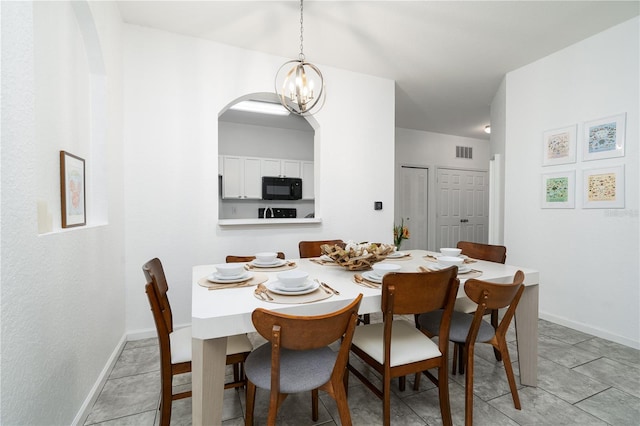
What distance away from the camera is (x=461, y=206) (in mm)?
6312

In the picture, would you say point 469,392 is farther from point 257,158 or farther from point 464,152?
point 464,152

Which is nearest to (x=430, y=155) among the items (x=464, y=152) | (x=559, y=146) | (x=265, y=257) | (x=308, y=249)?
(x=464, y=152)

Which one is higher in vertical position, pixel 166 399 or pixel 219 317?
pixel 219 317

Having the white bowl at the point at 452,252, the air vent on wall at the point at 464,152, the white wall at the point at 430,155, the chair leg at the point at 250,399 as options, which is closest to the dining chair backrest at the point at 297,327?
the chair leg at the point at 250,399

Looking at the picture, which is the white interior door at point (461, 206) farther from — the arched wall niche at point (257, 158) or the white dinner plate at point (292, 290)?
the white dinner plate at point (292, 290)

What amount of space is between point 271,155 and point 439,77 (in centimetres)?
311

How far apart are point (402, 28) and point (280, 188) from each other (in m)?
3.18

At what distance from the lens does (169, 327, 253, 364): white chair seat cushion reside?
1.36 meters

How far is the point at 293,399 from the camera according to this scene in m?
1.71

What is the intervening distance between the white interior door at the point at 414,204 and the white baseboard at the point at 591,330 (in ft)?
9.43

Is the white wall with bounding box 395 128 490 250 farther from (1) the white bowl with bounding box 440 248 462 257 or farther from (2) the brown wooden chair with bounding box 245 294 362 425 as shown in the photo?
(2) the brown wooden chair with bounding box 245 294 362 425

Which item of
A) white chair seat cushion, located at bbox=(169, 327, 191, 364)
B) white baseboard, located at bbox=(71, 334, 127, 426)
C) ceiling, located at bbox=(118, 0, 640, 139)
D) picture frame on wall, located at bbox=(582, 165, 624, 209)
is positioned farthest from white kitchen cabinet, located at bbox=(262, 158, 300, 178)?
picture frame on wall, located at bbox=(582, 165, 624, 209)

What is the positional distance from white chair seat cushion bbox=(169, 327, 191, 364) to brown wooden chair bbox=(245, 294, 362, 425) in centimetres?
33

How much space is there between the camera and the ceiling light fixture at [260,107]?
4.25 meters
